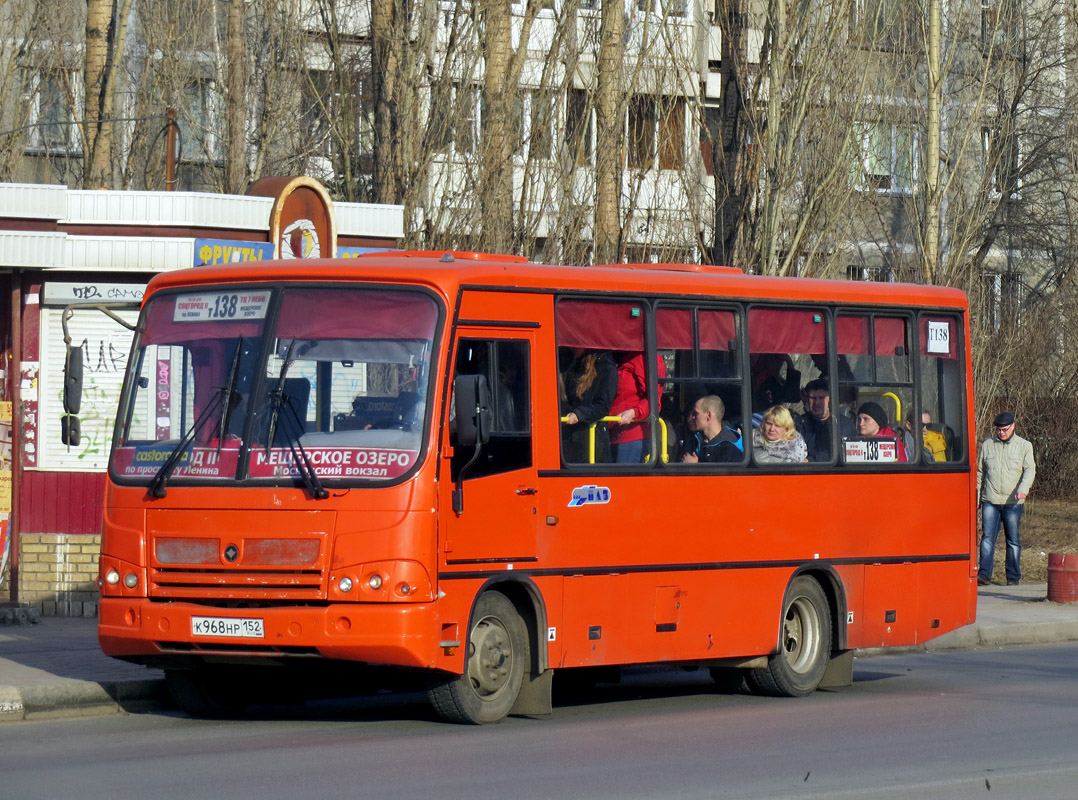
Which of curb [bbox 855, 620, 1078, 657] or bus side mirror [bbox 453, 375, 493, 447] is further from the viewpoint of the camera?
curb [bbox 855, 620, 1078, 657]

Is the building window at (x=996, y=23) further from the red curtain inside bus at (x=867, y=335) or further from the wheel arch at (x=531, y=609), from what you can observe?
the wheel arch at (x=531, y=609)

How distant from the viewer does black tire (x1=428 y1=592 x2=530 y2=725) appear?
1100 cm

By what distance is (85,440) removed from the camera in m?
17.2

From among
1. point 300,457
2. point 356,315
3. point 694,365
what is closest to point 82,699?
point 300,457

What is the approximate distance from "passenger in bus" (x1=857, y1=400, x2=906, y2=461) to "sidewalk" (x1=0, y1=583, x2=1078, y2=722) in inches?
133

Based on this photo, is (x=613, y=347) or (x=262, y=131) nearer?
(x=613, y=347)

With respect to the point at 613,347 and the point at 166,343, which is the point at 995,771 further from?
the point at 166,343

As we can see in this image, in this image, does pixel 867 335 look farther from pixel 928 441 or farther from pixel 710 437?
pixel 710 437

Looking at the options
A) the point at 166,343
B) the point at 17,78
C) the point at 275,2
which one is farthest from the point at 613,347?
the point at 17,78

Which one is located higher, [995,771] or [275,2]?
[275,2]

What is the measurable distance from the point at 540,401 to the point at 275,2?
21735 millimetres

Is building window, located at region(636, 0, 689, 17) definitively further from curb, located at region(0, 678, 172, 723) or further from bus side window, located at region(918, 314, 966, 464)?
curb, located at region(0, 678, 172, 723)

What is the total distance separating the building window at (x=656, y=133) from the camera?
26.2 metres

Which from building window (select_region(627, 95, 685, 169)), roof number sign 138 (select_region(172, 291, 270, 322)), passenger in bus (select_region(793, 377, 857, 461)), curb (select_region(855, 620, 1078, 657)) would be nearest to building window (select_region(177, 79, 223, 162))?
building window (select_region(627, 95, 685, 169))
